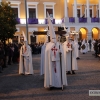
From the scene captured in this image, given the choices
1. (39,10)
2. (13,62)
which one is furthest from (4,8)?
(39,10)

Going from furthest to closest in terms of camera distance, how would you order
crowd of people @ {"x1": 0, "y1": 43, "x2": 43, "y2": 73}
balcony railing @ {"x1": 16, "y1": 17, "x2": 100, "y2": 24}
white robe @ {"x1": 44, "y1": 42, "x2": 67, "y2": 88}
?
1. balcony railing @ {"x1": 16, "y1": 17, "x2": 100, "y2": 24}
2. crowd of people @ {"x1": 0, "y1": 43, "x2": 43, "y2": 73}
3. white robe @ {"x1": 44, "y1": 42, "x2": 67, "y2": 88}

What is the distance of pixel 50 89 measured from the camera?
32.3 feet

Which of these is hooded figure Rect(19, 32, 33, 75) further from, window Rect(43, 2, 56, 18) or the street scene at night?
window Rect(43, 2, 56, 18)

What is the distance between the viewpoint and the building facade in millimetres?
44594

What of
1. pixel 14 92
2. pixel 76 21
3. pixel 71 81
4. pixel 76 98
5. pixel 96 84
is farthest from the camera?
pixel 76 21

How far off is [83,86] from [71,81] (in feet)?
4.53

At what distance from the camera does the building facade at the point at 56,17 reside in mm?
44594

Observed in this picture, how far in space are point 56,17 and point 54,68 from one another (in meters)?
36.9

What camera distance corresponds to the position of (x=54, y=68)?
32.1ft

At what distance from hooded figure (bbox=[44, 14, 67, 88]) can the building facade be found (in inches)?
1350

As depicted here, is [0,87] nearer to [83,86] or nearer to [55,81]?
[55,81]

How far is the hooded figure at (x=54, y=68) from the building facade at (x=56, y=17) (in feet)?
112

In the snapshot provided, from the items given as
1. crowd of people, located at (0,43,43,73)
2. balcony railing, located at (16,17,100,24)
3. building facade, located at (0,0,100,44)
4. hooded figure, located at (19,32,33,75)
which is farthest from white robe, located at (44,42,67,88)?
balcony railing, located at (16,17,100,24)

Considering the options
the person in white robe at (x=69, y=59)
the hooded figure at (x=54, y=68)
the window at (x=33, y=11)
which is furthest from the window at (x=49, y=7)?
the hooded figure at (x=54, y=68)
